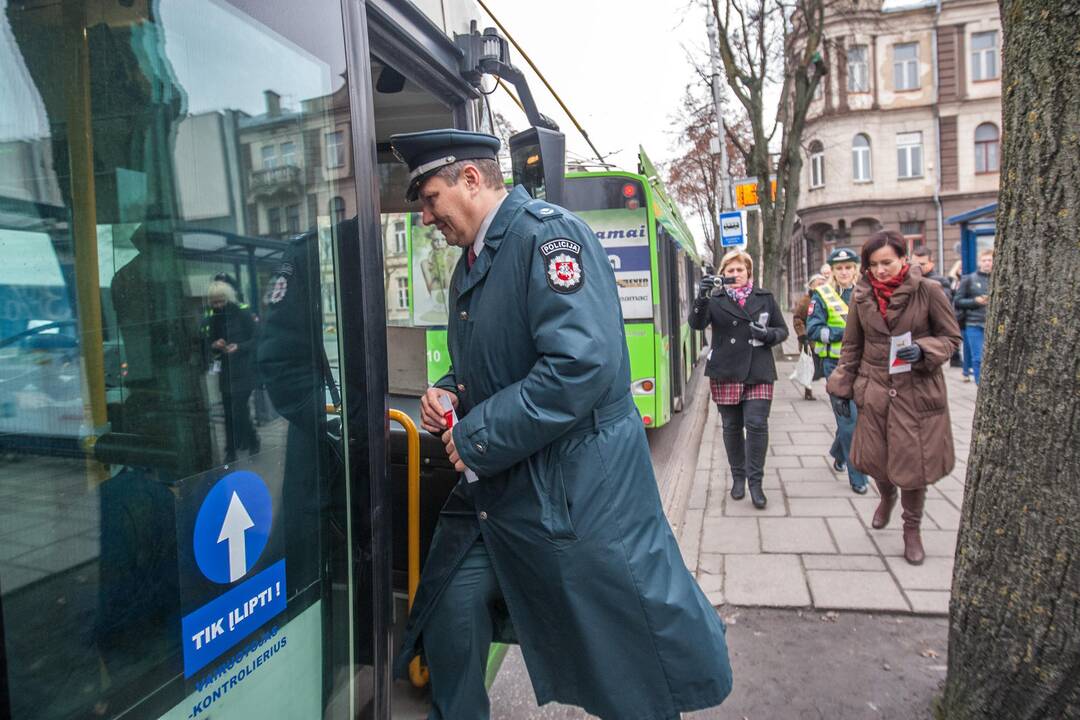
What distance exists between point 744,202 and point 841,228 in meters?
24.6

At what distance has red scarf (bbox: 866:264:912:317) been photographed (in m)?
4.01

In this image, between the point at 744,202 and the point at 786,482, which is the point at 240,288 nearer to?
the point at 786,482

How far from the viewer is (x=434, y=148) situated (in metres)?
1.98

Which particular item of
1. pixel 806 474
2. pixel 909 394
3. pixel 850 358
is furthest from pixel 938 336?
pixel 806 474

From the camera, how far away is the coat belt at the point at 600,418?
6.23 ft

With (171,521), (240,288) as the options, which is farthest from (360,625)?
(240,288)

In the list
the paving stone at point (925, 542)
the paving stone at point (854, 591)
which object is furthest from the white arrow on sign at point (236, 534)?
the paving stone at point (925, 542)

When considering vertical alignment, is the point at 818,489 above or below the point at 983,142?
below

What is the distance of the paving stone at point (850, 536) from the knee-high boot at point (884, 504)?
0.10 m

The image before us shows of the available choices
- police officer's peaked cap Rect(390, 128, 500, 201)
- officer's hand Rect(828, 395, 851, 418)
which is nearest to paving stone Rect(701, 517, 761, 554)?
officer's hand Rect(828, 395, 851, 418)

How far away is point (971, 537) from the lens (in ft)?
7.77

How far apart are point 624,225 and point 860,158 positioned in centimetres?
3310

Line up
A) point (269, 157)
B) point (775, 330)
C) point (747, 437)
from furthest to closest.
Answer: point (775, 330)
point (747, 437)
point (269, 157)

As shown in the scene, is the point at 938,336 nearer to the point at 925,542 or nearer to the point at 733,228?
the point at 925,542
